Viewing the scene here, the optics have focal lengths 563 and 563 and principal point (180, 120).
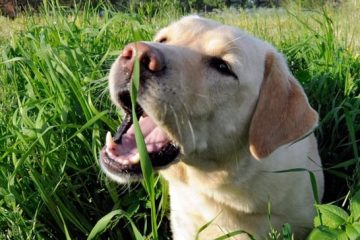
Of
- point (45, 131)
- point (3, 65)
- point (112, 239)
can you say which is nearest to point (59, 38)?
point (3, 65)

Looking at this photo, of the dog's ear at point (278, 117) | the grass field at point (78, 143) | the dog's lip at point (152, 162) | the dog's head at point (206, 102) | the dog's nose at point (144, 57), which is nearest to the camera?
the dog's nose at point (144, 57)

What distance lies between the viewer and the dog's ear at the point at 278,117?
2287 mm

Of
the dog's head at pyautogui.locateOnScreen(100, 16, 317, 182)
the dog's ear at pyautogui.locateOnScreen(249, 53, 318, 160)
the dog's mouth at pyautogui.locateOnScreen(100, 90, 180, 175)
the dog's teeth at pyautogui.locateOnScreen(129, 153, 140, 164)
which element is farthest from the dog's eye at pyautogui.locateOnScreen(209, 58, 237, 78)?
A: the dog's teeth at pyautogui.locateOnScreen(129, 153, 140, 164)

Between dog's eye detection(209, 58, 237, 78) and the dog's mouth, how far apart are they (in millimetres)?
342

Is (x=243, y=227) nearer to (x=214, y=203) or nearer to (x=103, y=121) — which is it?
(x=214, y=203)

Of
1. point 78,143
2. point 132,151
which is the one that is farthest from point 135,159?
point 78,143

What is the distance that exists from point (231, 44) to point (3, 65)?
1918 millimetres

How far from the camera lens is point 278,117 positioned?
233 centimetres

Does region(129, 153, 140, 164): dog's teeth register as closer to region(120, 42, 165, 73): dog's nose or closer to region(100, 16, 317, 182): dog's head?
region(100, 16, 317, 182): dog's head

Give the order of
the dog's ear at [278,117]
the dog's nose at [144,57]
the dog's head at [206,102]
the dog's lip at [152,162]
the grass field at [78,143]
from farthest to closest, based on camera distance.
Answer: the grass field at [78,143], the dog's ear at [278,117], the dog's lip at [152,162], the dog's head at [206,102], the dog's nose at [144,57]

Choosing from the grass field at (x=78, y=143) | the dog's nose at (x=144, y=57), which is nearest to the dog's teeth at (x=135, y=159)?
the grass field at (x=78, y=143)

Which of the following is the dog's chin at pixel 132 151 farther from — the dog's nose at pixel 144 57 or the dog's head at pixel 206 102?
the dog's nose at pixel 144 57

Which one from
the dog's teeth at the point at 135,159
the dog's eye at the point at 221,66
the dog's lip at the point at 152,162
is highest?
the dog's eye at the point at 221,66

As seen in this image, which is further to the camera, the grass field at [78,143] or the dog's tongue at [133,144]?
the grass field at [78,143]
